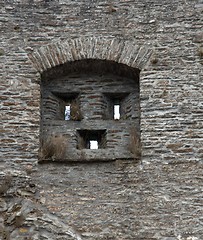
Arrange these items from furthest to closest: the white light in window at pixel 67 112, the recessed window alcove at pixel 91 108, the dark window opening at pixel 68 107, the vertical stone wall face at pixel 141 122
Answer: the white light in window at pixel 67 112 < the dark window opening at pixel 68 107 < the recessed window alcove at pixel 91 108 < the vertical stone wall face at pixel 141 122

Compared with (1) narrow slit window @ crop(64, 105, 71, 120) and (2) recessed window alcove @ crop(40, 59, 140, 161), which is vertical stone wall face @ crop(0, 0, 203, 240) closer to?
(2) recessed window alcove @ crop(40, 59, 140, 161)

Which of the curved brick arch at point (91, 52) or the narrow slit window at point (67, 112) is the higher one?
the curved brick arch at point (91, 52)

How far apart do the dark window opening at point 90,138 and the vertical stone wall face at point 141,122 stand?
477 mm

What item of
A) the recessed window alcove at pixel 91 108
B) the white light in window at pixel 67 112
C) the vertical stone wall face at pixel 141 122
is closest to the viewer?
the vertical stone wall face at pixel 141 122

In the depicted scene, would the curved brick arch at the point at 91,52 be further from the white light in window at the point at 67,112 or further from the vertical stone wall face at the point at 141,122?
the white light in window at the point at 67,112

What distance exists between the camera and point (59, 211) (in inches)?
290

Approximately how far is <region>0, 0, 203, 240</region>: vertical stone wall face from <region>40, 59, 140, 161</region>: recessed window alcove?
0.62 feet

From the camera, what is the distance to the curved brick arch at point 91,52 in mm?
8195

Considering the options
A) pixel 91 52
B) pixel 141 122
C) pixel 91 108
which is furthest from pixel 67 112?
pixel 141 122

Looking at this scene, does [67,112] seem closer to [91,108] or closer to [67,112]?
[67,112]

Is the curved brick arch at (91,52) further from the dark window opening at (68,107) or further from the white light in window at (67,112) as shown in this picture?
the white light in window at (67,112)

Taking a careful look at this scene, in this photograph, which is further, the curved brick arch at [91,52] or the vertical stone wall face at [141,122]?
the curved brick arch at [91,52]

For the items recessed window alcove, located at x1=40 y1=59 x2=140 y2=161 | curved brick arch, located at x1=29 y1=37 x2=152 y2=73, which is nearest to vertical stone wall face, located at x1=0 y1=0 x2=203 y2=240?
curved brick arch, located at x1=29 y1=37 x2=152 y2=73

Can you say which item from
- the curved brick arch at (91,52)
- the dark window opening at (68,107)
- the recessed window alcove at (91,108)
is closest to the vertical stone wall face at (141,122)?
the curved brick arch at (91,52)
